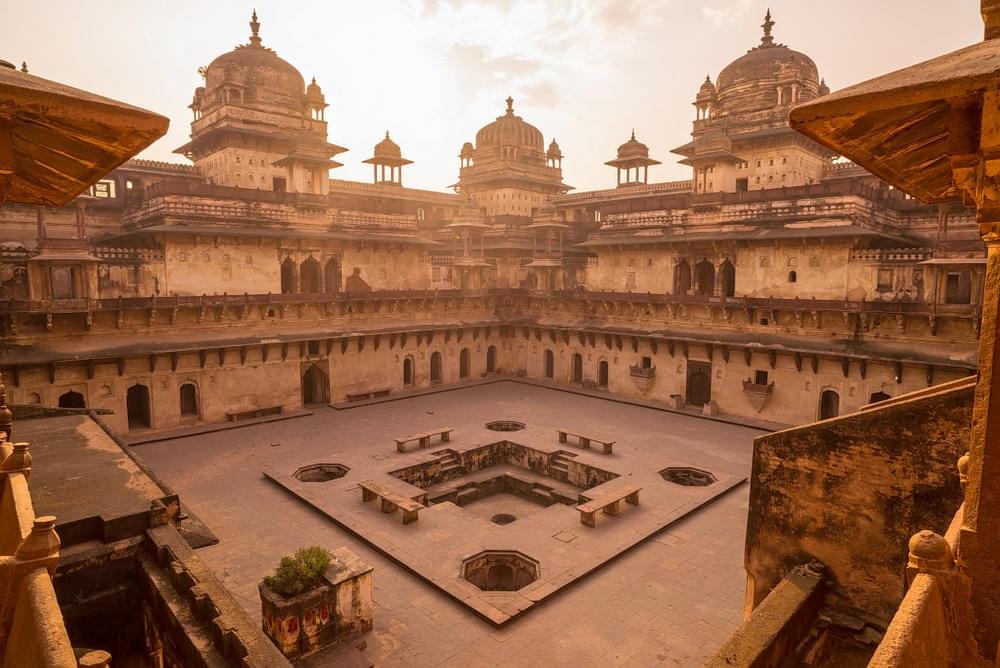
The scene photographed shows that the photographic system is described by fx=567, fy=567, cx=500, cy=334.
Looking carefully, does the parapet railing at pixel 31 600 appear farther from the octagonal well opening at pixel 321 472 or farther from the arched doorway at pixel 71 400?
the arched doorway at pixel 71 400

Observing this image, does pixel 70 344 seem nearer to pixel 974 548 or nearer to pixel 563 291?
pixel 563 291

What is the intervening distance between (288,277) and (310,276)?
5.13 ft

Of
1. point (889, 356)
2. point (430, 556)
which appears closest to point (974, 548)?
point (430, 556)

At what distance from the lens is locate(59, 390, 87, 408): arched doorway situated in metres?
19.9

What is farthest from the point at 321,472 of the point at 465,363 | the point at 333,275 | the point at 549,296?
the point at 549,296

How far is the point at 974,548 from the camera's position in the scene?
4.07 meters

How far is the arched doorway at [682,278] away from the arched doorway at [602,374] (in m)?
5.19

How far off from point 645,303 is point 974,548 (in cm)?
2444

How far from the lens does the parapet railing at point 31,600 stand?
12.5 ft

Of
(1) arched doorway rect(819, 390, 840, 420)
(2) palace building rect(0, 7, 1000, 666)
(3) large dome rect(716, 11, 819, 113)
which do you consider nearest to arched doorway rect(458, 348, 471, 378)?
(2) palace building rect(0, 7, 1000, 666)

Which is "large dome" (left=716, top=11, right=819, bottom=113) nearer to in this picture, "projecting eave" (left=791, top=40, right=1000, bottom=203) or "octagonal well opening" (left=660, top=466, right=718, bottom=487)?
"octagonal well opening" (left=660, top=466, right=718, bottom=487)

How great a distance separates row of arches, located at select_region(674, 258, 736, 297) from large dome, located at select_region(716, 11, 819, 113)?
1109 centimetres

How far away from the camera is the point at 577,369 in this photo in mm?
31281

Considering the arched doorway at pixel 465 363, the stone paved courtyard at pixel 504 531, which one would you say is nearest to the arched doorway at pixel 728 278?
the stone paved courtyard at pixel 504 531
